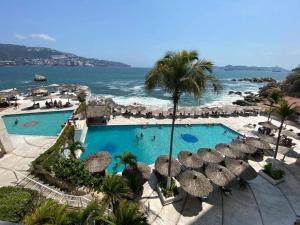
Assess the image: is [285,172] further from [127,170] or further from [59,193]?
[59,193]

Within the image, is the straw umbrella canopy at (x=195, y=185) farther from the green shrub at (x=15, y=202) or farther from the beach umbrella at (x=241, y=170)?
the green shrub at (x=15, y=202)

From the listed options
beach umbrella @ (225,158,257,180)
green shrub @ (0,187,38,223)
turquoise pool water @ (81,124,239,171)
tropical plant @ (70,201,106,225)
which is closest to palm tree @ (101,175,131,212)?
tropical plant @ (70,201,106,225)

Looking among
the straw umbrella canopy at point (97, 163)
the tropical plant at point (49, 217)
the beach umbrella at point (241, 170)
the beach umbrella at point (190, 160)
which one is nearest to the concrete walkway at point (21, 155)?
the straw umbrella canopy at point (97, 163)

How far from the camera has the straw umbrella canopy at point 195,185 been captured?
40.7ft

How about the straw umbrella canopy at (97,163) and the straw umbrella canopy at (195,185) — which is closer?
the straw umbrella canopy at (195,185)

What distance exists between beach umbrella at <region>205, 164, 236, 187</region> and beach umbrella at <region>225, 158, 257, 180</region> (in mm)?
674

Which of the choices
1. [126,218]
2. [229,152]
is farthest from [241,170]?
[126,218]

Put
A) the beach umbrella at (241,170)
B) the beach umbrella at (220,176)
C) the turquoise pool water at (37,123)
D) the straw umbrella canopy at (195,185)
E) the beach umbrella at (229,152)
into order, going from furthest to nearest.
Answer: the turquoise pool water at (37,123), the beach umbrella at (229,152), the beach umbrella at (241,170), the beach umbrella at (220,176), the straw umbrella canopy at (195,185)

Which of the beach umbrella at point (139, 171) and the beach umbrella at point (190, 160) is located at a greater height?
the beach umbrella at point (190, 160)

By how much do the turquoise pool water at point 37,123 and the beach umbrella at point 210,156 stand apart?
18.1m

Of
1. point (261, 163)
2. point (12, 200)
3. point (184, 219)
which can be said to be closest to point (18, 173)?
point (12, 200)

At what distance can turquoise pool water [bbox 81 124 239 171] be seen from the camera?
23.7 meters

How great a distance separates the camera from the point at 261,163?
18.8 meters

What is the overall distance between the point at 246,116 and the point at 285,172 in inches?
829
